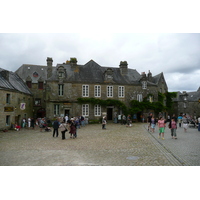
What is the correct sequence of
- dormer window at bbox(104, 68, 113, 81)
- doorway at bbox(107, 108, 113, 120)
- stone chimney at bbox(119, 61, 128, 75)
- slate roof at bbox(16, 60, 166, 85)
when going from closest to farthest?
slate roof at bbox(16, 60, 166, 85)
dormer window at bbox(104, 68, 113, 81)
doorway at bbox(107, 108, 113, 120)
stone chimney at bbox(119, 61, 128, 75)

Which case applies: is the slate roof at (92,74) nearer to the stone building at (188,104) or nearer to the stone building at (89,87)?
the stone building at (89,87)

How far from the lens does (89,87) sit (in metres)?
26.5

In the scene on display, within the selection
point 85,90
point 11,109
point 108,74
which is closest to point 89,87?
point 85,90

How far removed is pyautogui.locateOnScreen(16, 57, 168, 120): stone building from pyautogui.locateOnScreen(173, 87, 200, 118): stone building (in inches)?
828

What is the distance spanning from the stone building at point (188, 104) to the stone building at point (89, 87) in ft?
69.0

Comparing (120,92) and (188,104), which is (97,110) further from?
(188,104)

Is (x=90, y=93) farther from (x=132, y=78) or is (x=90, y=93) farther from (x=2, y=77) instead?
(x=2, y=77)

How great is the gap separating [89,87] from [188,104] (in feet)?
109

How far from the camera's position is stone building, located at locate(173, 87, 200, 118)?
44.7 metres

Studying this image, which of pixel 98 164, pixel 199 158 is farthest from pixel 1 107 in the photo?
pixel 199 158

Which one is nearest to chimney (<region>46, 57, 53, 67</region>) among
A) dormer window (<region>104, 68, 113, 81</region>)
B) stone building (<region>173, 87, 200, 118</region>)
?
dormer window (<region>104, 68, 113, 81</region>)

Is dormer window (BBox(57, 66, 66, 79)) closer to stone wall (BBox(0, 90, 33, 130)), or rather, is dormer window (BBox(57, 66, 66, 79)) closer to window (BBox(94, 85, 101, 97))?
window (BBox(94, 85, 101, 97))

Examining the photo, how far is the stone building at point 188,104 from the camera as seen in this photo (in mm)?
44684

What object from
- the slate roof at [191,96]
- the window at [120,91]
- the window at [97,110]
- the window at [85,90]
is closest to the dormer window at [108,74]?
the window at [120,91]
